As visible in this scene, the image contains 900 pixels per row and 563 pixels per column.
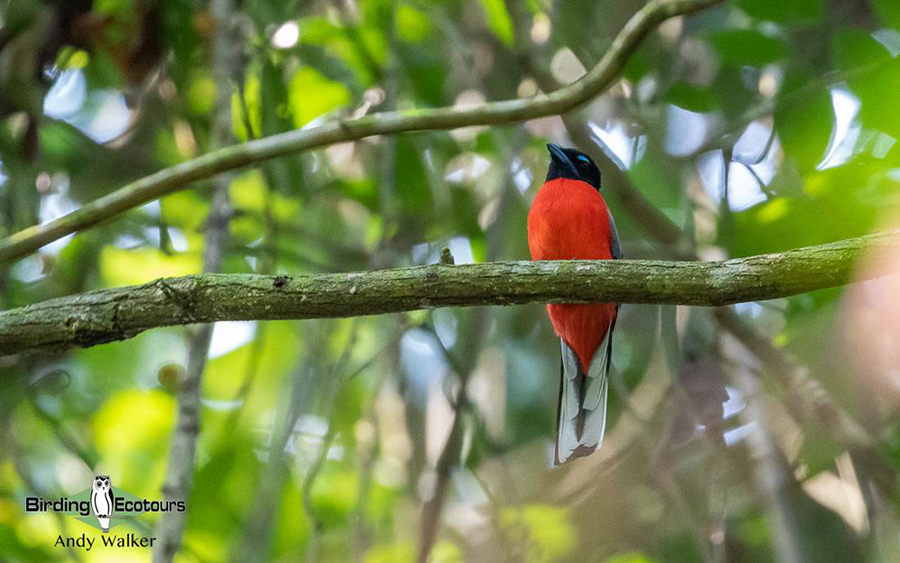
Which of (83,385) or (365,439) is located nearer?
(365,439)

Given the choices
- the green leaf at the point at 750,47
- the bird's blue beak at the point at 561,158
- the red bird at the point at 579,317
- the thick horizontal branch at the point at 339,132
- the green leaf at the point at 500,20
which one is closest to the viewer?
the thick horizontal branch at the point at 339,132

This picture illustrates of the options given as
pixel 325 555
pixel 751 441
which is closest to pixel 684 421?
pixel 751 441

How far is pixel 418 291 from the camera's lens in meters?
2.67

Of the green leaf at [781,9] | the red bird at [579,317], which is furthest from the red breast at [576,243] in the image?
the green leaf at [781,9]

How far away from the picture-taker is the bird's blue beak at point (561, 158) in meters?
4.76

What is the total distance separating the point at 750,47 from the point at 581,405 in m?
2.03

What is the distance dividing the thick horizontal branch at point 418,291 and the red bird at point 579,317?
5.65 feet

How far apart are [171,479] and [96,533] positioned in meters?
1.51

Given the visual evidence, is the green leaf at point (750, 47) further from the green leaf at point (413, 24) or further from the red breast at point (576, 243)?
the green leaf at point (413, 24)

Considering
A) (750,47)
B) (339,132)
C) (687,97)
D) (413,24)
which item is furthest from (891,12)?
(413,24)

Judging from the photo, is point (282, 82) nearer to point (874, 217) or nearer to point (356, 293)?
point (356, 293)

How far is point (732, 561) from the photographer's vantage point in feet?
17.2

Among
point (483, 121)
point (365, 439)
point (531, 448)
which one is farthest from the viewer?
point (531, 448)

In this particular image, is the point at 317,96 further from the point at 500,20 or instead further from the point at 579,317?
the point at 579,317
